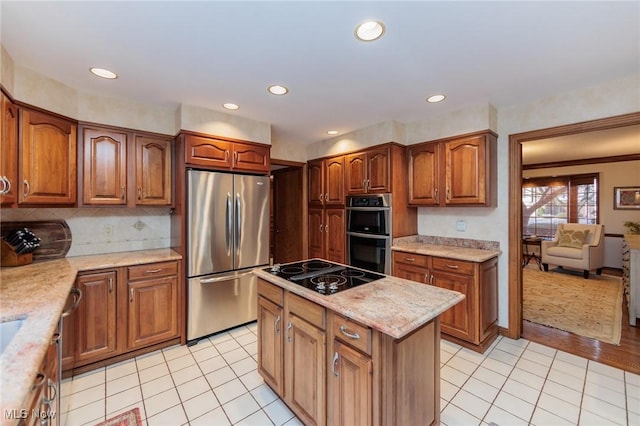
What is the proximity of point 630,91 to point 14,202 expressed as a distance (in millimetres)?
4920

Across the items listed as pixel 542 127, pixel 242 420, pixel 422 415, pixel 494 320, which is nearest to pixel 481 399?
pixel 422 415

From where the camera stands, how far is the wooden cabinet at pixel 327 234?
392cm

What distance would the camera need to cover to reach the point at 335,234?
4.01 m

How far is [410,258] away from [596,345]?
194cm

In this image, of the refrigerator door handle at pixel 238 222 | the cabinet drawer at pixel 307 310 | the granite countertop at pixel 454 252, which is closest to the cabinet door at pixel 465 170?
Answer: the granite countertop at pixel 454 252

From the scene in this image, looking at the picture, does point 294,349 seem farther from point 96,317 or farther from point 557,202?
point 557,202

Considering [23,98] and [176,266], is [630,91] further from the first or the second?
[23,98]

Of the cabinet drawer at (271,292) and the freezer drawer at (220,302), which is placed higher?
the cabinet drawer at (271,292)

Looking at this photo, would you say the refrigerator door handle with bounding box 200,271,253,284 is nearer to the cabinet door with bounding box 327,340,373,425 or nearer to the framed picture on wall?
the cabinet door with bounding box 327,340,373,425

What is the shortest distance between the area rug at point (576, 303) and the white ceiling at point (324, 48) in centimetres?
260

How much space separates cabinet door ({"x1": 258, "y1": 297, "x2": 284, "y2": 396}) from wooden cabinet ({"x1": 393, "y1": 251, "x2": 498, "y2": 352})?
1.77 m

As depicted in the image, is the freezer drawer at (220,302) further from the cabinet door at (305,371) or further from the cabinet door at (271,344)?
the cabinet door at (305,371)

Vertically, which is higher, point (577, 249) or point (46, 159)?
point (46, 159)

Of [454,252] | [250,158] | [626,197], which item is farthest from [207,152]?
[626,197]
